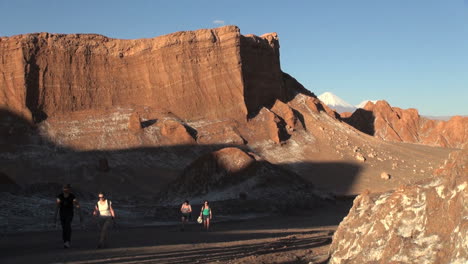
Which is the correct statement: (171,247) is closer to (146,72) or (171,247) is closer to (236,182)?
(236,182)

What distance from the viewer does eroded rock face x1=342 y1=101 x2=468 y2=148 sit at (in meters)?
89.1

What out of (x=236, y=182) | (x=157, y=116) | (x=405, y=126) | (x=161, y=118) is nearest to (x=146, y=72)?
(x=157, y=116)

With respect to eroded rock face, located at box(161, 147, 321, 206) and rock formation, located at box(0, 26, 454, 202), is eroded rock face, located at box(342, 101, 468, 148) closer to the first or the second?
rock formation, located at box(0, 26, 454, 202)

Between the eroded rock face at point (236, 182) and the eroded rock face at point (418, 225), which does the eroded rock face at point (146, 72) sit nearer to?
the eroded rock face at point (236, 182)

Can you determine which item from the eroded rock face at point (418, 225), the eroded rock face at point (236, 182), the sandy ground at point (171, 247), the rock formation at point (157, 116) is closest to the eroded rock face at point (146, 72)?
the rock formation at point (157, 116)

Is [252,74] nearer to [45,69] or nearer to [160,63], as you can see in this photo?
[160,63]

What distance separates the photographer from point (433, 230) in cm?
665

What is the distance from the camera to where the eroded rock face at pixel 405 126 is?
292ft

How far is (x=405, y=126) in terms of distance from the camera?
9300 cm

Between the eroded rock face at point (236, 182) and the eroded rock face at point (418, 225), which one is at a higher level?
the eroded rock face at point (236, 182)

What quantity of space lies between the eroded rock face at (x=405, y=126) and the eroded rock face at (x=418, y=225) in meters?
81.6

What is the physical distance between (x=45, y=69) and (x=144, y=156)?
13118 mm

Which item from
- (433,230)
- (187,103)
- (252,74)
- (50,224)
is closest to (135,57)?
(187,103)

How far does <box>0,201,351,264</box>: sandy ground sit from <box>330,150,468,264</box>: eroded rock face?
8.74 feet
